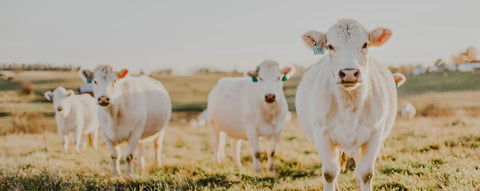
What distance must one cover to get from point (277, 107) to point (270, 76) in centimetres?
67

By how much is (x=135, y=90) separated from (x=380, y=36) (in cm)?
519

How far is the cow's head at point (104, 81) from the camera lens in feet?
23.8

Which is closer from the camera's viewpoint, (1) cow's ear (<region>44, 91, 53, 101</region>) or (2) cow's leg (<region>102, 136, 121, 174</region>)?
(2) cow's leg (<region>102, 136, 121, 174</region>)

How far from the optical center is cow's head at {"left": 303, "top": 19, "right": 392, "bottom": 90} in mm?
4117

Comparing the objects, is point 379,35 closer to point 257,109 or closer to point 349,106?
point 349,106

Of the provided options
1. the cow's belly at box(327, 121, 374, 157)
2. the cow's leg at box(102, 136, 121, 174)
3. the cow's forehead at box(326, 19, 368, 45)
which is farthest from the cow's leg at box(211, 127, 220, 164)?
the cow's forehead at box(326, 19, 368, 45)

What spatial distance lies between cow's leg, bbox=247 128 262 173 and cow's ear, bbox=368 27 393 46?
4.21 m

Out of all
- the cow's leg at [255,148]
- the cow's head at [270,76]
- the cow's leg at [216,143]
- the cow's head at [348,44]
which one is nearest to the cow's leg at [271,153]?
the cow's leg at [255,148]

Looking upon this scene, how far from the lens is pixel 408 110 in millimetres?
19016

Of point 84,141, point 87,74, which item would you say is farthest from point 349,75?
point 84,141

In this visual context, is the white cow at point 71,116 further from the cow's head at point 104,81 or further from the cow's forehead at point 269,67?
the cow's forehead at point 269,67

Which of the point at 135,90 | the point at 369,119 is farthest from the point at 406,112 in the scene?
the point at 369,119

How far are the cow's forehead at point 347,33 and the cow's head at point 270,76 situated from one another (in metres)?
3.52

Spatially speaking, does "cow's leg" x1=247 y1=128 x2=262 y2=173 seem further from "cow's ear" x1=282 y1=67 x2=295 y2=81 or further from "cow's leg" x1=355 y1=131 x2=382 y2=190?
"cow's leg" x1=355 y1=131 x2=382 y2=190
